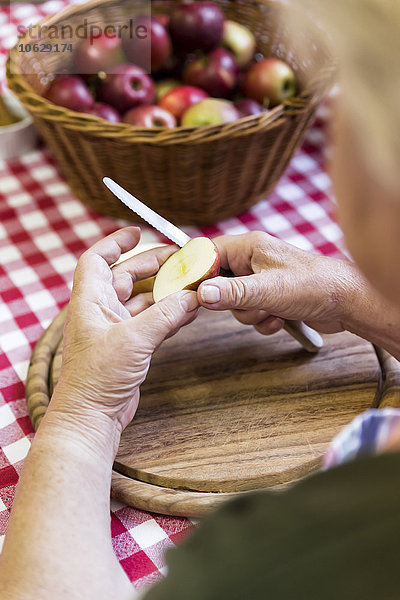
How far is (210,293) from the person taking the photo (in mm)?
793

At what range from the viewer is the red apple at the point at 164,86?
1.23m

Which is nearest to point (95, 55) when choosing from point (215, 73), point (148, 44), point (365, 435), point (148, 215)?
point (148, 44)

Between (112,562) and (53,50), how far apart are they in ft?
2.97

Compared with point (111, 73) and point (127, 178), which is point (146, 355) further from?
point (111, 73)

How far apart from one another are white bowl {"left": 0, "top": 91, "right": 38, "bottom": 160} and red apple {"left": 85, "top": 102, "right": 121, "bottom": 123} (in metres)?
0.21

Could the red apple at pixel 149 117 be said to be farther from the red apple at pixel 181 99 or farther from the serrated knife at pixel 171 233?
the serrated knife at pixel 171 233

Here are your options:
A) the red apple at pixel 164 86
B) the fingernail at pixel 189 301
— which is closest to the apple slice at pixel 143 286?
the fingernail at pixel 189 301

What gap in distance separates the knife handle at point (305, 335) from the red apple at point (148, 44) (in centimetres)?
50

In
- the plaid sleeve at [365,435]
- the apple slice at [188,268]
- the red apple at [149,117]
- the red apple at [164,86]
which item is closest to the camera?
the plaid sleeve at [365,435]

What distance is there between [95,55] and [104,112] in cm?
13

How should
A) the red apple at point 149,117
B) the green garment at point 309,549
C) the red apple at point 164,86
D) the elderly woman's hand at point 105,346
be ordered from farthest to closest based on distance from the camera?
the red apple at point 164,86 < the red apple at point 149,117 < the elderly woman's hand at point 105,346 < the green garment at point 309,549

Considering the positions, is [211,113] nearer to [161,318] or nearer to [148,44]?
[148,44]

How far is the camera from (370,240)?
0.46 m

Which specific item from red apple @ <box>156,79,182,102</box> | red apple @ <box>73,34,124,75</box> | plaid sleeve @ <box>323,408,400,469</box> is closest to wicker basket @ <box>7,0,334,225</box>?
red apple @ <box>73,34,124,75</box>
